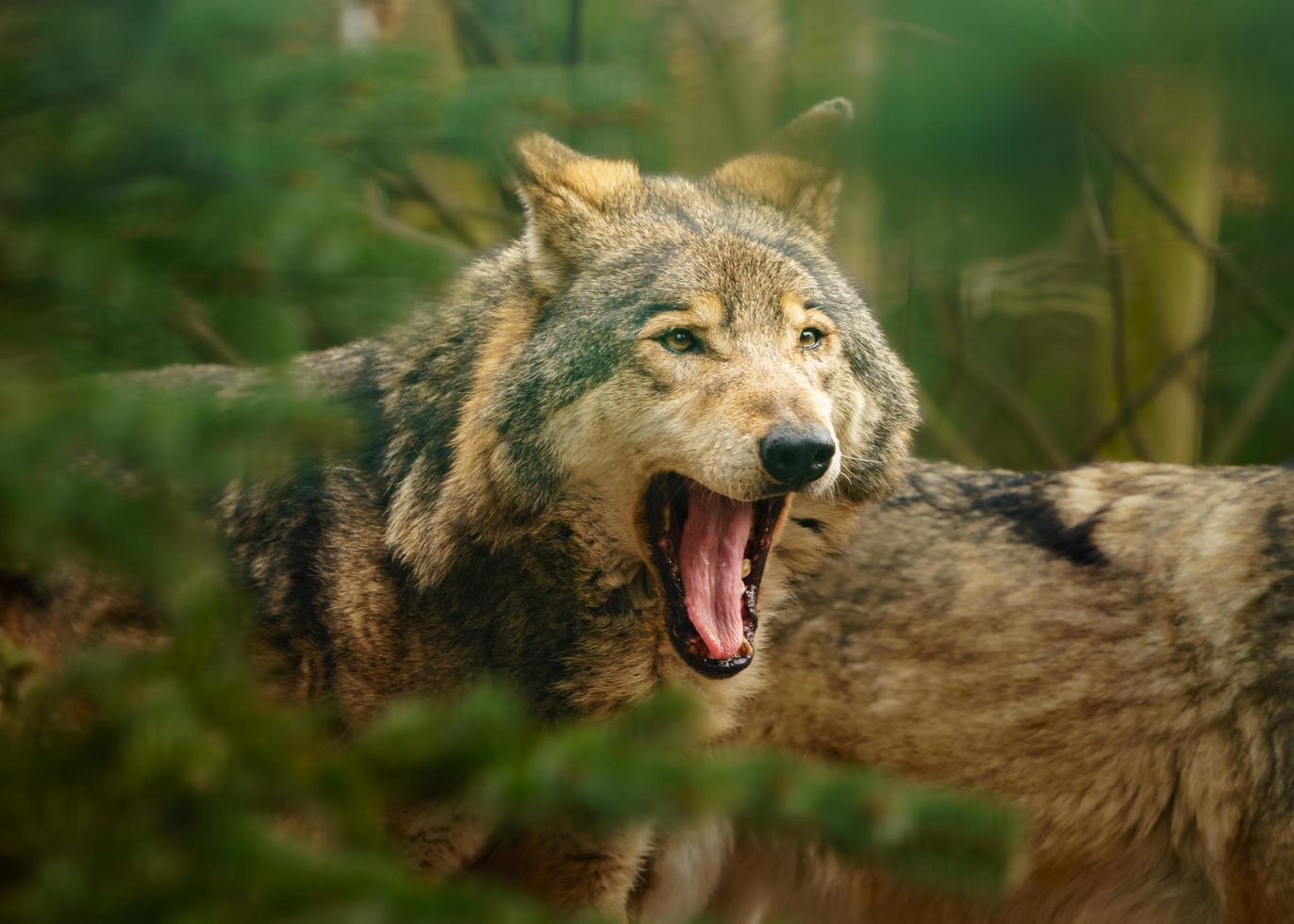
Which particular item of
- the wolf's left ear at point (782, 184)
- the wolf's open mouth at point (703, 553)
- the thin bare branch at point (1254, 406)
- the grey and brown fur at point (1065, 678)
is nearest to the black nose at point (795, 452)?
the wolf's open mouth at point (703, 553)

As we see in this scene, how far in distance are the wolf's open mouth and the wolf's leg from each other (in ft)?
2.12

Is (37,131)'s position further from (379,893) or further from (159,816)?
(379,893)

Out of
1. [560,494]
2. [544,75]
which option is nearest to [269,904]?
[544,75]

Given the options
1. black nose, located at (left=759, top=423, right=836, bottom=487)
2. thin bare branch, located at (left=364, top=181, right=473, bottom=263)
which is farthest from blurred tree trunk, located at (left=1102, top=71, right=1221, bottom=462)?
thin bare branch, located at (left=364, top=181, right=473, bottom=263)

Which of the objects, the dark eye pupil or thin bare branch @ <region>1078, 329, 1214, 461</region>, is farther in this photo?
thin bare branch @ <region>1078, 329, 1214, 461</region>

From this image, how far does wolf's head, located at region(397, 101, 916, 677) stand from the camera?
3.12m

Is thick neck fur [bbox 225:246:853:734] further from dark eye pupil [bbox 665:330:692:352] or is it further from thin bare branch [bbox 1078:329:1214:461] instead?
thin bare branch [bbox 1078:329:1214:461]

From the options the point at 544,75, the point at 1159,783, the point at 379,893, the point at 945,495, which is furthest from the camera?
the point at 945,495

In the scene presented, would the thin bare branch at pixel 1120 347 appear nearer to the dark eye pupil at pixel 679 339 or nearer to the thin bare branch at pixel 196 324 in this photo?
the dark eye pupil at pixel 679 339

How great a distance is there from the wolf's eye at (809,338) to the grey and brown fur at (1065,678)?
0.93 m

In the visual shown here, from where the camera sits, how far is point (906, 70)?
4.74 ft

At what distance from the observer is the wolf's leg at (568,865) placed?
347 centimetres

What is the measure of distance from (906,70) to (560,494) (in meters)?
1.96

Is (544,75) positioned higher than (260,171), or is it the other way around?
(544,75)
